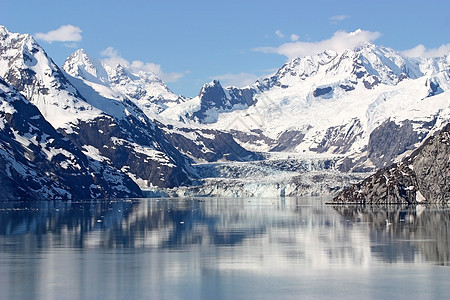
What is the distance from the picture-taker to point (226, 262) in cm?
8719

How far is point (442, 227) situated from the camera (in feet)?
423

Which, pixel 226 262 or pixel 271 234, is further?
pixel 271 234

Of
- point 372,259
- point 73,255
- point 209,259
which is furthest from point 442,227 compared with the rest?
point 73,255

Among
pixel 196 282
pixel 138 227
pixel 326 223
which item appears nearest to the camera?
pixel 196 282

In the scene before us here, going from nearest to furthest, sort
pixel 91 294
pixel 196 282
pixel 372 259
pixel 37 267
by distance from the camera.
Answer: pixel 91 294 → pixel 196 282 → pixel 37 267 → pixel 372 259

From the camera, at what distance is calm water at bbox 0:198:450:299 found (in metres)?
68.3

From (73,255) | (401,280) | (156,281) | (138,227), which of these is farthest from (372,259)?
(138,227)

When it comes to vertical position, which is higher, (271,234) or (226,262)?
(271,234)

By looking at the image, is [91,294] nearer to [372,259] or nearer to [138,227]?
[372,259]

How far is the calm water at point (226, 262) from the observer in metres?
68.3

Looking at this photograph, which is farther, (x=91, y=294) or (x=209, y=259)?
(x=209, y=259)

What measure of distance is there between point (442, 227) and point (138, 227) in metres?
52.7

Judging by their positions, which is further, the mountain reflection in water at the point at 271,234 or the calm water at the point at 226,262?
the mountain reflection in water at the point at 271,234

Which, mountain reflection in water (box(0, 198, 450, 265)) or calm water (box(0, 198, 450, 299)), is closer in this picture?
calm water (box(0, 198, 450, 299))
